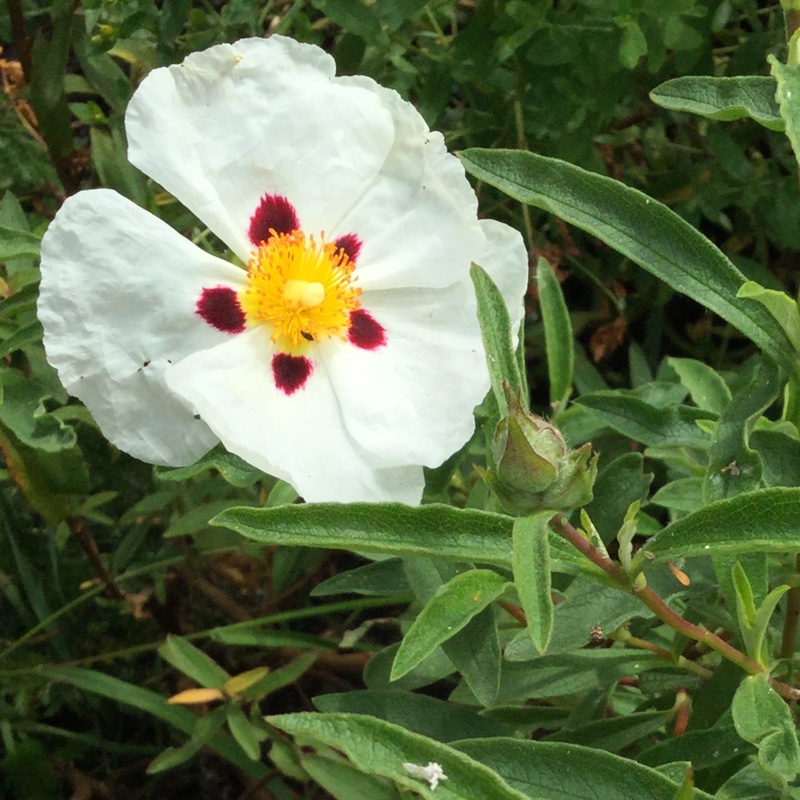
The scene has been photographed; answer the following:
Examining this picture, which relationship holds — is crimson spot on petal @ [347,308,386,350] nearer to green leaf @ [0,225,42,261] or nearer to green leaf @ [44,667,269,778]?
green leaf @ [0,225,42,261]

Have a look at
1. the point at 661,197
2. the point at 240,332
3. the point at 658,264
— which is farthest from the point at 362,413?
the point at 661,197

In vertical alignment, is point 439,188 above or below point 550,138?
above

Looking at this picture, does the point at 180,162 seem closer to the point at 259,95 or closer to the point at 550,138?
the point at 259,95

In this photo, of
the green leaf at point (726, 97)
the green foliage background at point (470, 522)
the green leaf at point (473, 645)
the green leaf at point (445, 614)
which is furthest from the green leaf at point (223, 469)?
the green leaf at point (726, 97)

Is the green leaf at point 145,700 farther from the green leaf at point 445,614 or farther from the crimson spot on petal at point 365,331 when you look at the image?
the green leaf at point 445,614

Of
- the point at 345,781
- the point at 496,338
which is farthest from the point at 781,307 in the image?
the point at 345,781

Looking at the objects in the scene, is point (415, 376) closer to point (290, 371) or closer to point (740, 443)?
point (290, 371)
